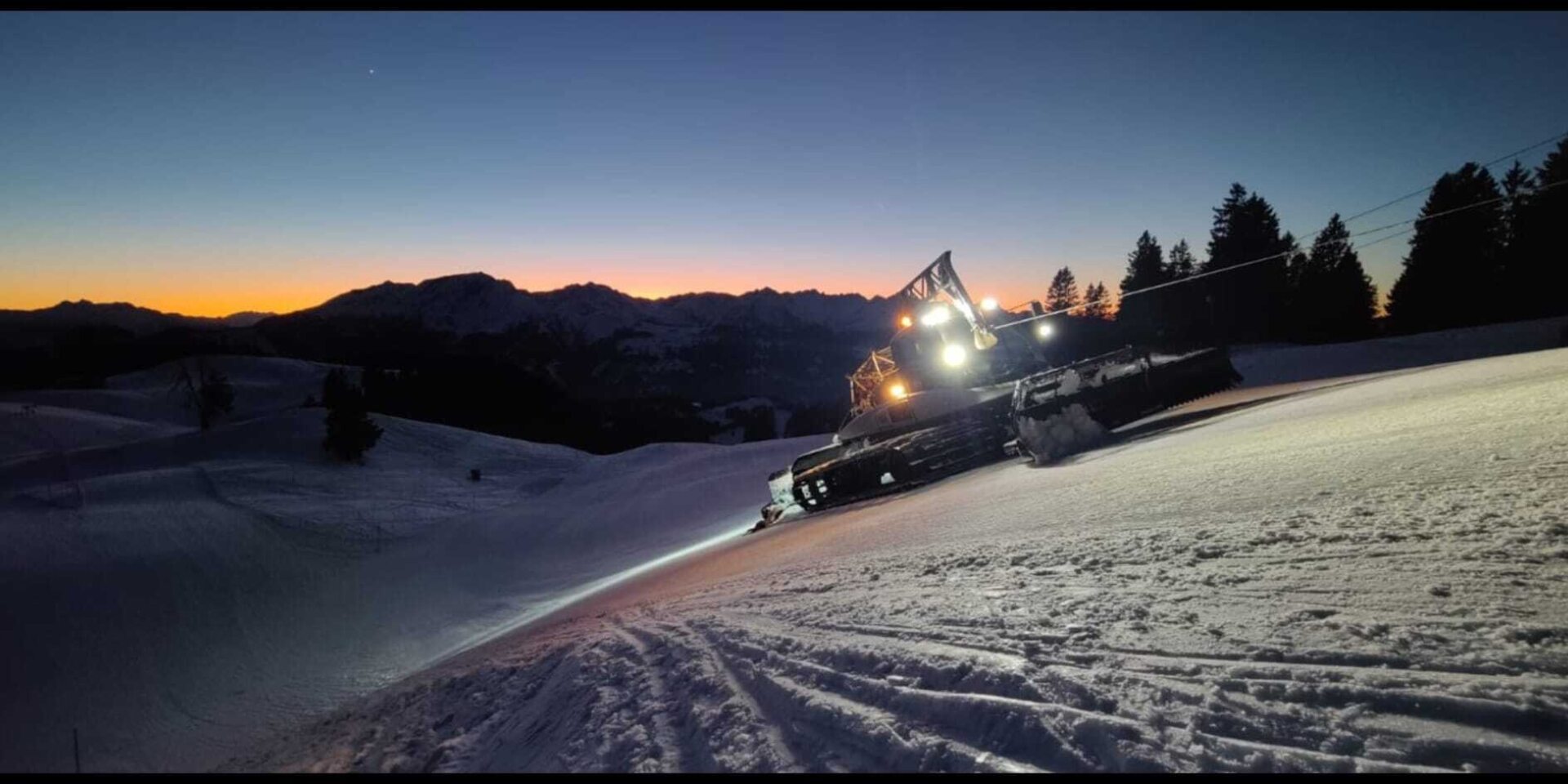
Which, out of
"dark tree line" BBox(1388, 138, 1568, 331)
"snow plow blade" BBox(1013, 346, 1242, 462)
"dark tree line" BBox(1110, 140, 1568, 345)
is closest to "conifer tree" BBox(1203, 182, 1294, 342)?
"dark tree line" BBox(1110, 140, 1568, 345)

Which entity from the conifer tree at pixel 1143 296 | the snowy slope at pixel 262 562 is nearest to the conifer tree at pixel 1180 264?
the conifer tree at pixel 1143 296

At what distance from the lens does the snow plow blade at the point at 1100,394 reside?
10.0 m

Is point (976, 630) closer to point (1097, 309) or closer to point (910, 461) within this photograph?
point (910, 461)

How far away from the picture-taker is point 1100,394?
1180 cm

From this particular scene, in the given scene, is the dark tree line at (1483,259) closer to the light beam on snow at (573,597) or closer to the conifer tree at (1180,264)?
the conifer tree at (1180,264)

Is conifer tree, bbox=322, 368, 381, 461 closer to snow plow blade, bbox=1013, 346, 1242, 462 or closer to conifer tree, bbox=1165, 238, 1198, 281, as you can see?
snow plow blade, bbox=1013, 346, 1242, 462

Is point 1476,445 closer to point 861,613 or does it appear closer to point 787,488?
point 861,613

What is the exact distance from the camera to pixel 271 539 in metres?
14.7

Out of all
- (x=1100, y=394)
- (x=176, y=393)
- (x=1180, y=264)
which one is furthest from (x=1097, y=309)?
(x=176, y=393)

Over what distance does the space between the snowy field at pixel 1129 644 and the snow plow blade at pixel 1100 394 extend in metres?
3.59

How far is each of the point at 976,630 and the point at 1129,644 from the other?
724 mm

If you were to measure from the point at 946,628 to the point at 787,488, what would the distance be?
10.9m

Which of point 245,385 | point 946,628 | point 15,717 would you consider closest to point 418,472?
point 15,717

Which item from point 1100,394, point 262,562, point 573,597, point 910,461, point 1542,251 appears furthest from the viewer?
point 1542,251
